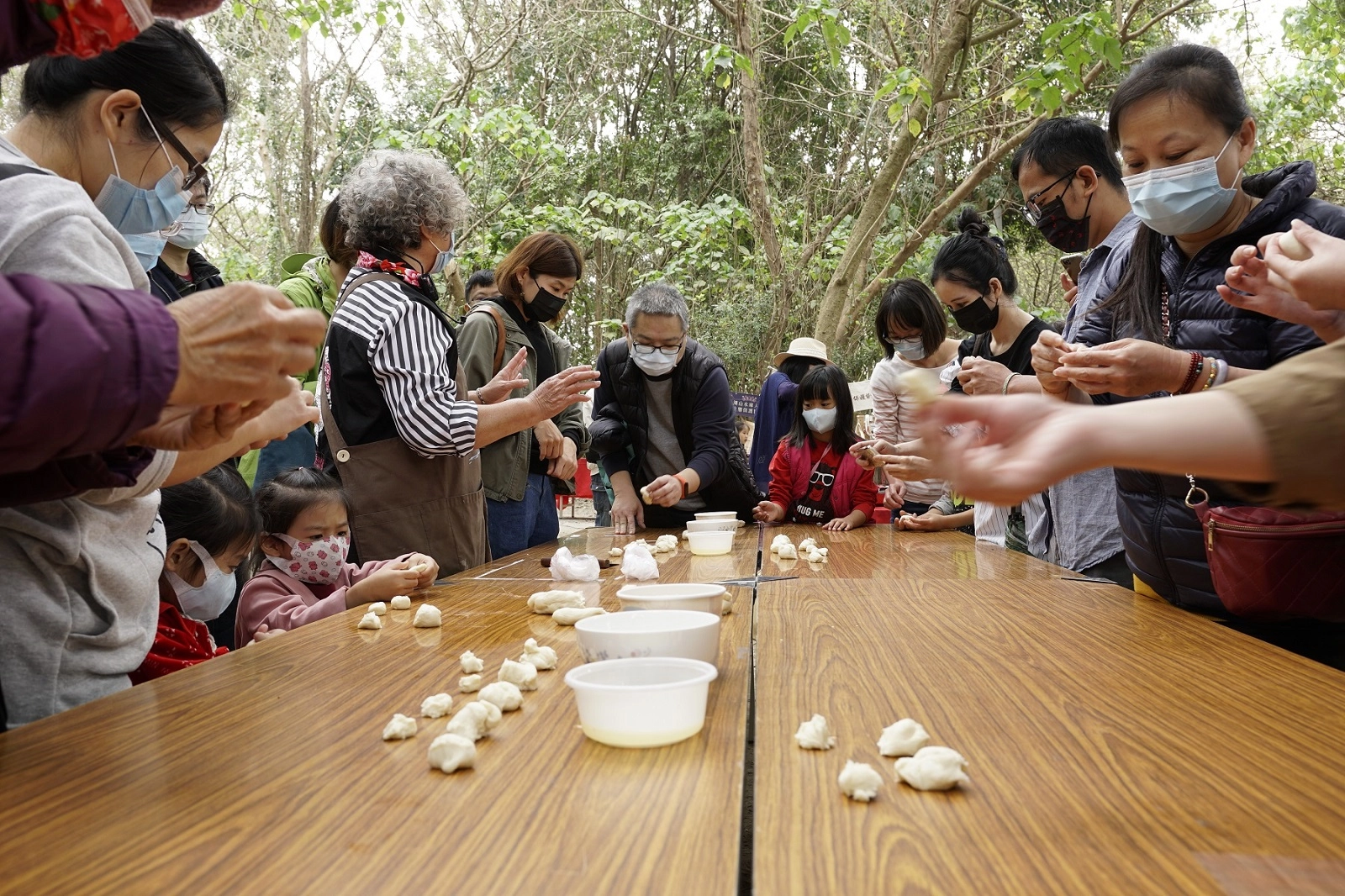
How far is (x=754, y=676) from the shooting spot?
1492 millimetres

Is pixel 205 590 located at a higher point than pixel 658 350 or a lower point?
lower

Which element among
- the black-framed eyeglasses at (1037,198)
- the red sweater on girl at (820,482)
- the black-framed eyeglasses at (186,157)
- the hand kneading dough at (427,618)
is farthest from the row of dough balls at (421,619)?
the red sweater on girl at (820,482)

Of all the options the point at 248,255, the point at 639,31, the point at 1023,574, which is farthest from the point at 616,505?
the point at 248,255

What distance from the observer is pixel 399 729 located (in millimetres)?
1187

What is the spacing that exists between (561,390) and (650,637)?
5.96 feet

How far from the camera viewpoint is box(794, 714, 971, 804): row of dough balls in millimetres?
969

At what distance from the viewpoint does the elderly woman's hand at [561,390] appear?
2949mm

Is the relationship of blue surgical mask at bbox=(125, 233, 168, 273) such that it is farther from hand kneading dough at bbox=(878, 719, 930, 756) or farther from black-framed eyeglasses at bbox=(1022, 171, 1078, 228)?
black-framed eyeglasses at bbox=(1022, 171, 1078, 228)

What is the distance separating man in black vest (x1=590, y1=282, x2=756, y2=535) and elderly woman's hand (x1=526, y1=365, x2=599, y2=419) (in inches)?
47.3

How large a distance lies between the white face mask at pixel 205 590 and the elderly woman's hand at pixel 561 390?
1047mm

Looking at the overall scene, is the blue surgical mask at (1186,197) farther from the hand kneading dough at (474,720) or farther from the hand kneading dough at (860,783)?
the hand kneading dough at (474,720)

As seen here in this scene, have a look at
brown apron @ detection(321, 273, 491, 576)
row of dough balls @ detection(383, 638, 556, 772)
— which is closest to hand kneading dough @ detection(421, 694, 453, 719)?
row of dough balls @ detection(383, 638, 556, 772)

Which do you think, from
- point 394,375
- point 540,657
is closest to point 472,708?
point 540,657

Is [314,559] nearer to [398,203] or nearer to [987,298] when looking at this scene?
[398,203]
